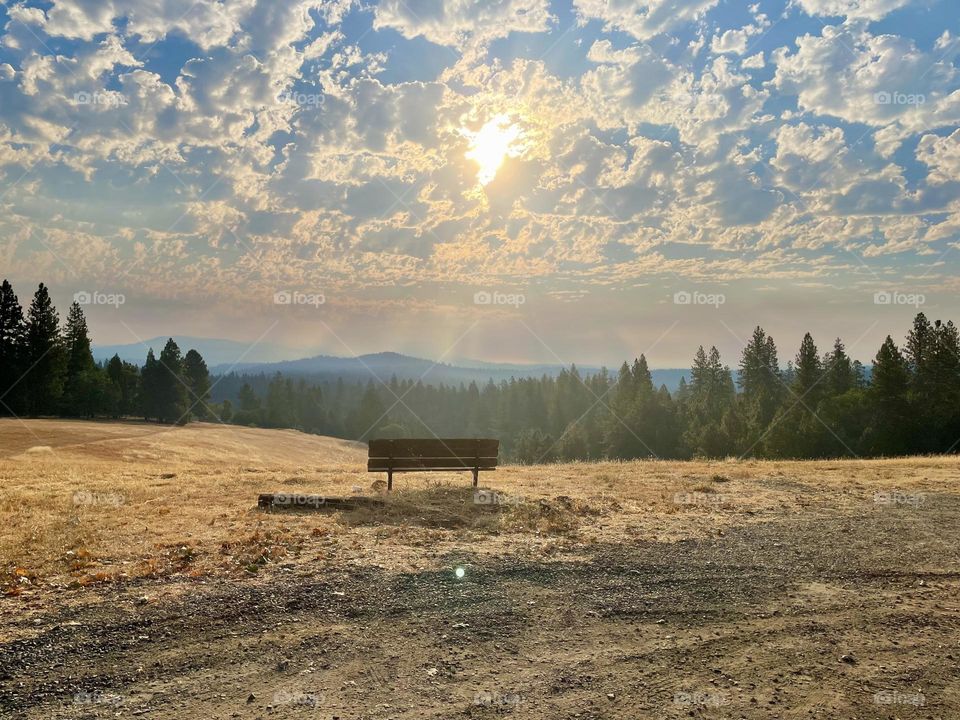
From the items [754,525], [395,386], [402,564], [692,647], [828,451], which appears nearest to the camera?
[692,647]

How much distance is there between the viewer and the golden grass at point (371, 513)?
940 cm

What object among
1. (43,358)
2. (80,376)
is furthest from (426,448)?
(80,376)

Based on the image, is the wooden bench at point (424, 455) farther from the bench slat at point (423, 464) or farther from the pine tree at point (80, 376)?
the pine tree at point (80, 376)

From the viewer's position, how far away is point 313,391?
156 meters

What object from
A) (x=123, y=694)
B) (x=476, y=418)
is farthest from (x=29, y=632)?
(x=476, y=418)

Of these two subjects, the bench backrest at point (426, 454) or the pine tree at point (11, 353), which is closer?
the bench backrest at point (426, 454)

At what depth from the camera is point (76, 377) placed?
7688 cm

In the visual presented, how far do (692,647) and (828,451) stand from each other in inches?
2561

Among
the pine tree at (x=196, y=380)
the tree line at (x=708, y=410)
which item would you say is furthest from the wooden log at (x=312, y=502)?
the pine tree at (x=196, y=380)

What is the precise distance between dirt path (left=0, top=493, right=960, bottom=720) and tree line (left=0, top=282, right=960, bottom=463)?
194 ft

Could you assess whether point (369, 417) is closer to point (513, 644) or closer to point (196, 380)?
point (196, 380)

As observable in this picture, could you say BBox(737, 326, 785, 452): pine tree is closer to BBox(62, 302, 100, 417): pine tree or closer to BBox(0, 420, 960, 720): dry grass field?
BBox(0, 420, 960, 720): dry grass field

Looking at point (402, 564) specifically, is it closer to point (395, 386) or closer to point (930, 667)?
point (930, 667)

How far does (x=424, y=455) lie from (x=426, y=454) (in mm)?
67
